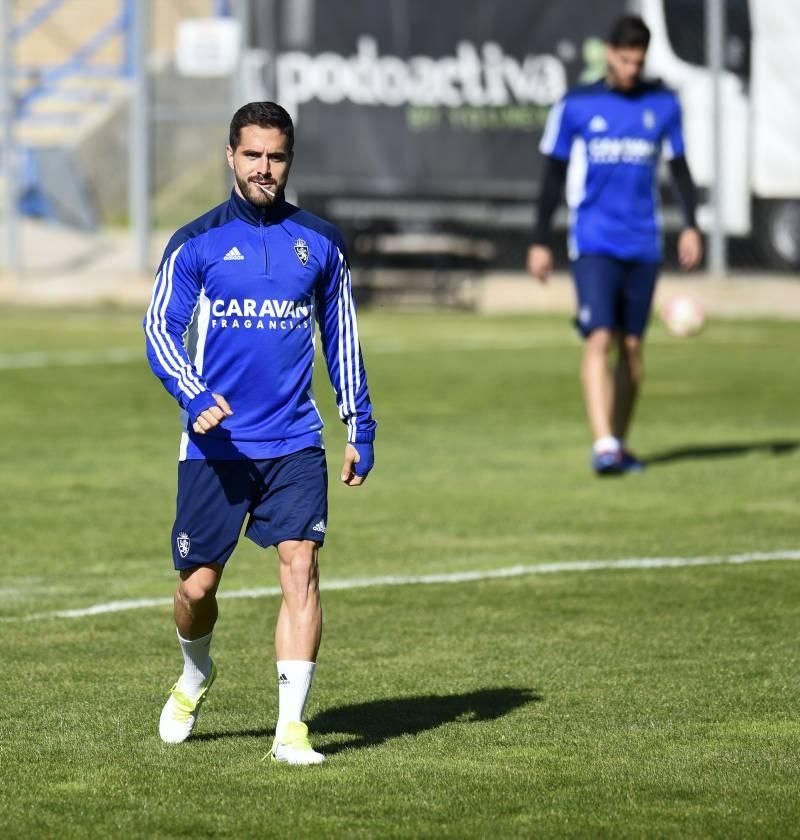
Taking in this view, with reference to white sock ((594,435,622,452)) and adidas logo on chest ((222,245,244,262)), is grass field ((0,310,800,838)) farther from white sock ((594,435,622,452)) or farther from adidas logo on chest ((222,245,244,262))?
adidas logo on chest ((222,245,244,262))

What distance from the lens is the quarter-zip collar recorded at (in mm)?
5949

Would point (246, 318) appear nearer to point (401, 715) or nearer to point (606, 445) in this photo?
point (401, 715)

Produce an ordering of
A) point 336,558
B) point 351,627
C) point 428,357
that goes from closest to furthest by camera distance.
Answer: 1. point 351,627
2. point 336,558
3. point 428,357

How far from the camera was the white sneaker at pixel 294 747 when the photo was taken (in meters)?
5.62

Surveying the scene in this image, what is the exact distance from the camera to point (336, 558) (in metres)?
9.34

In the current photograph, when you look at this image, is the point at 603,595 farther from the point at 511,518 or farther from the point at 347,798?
the point at 347,798

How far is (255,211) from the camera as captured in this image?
19.5 feet

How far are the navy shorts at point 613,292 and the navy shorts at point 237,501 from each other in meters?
6.40

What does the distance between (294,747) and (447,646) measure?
6.08 feet

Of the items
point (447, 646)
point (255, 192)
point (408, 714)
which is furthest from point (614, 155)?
point (255, 192)

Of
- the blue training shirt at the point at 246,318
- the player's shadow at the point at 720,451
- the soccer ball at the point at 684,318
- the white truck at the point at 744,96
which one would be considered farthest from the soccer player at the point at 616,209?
the white truck at the point at 744,96

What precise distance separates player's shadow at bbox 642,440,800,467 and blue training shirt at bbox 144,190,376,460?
680cm

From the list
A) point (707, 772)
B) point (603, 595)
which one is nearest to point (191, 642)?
point (707, 772)

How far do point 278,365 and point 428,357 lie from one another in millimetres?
13250
